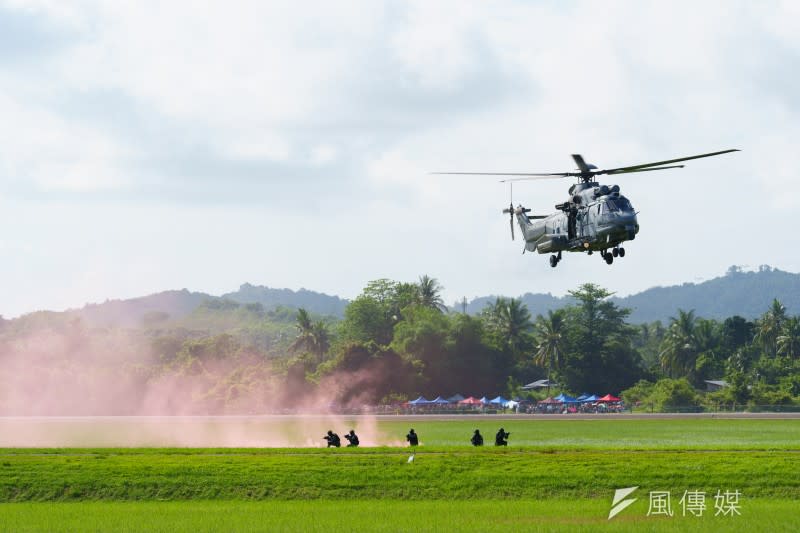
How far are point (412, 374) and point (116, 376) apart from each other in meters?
51.9

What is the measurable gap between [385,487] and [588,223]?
18.4 m

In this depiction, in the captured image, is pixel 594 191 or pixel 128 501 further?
pixel 594 191

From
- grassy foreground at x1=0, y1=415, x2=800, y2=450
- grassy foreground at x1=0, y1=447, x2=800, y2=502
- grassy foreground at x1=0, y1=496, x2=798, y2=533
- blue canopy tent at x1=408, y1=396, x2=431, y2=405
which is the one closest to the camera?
grassy foreground at x1=0, y1=496, x2=798, y2=533

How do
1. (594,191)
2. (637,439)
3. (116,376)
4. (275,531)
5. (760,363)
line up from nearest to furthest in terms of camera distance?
(275,531) < (594,191) < (637,439) < (760,363) < (116,376)

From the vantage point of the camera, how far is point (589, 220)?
58.7 m

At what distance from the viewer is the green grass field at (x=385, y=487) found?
136 ft

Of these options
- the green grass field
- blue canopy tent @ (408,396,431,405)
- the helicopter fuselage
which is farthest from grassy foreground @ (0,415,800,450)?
blue canopy tent @ (408,396,431,405)

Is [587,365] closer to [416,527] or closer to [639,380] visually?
[639,380]

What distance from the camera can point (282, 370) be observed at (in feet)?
Result: 592

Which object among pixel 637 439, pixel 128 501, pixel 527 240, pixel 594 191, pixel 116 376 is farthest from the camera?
pixel 116 376

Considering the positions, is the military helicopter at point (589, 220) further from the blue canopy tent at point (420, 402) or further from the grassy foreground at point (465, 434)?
the blue canopy tent at point (420, 402)

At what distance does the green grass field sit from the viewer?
136ft

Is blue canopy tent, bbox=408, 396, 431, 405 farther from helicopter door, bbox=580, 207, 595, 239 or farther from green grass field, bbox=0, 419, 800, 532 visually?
helicopter door, bbox=580, 207, 595, 239

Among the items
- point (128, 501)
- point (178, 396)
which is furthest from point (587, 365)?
point (128, 501)
